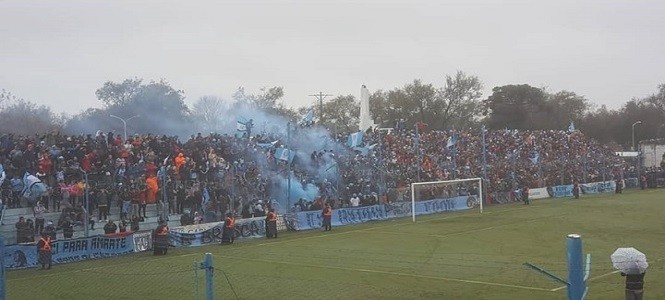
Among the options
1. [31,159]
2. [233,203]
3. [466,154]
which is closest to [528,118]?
[466,154]

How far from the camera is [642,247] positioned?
75.9 feet

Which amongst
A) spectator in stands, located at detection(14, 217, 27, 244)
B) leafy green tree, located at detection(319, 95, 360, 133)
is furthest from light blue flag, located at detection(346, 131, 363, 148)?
leafy green tree, located at detection(319, 95, 360, 133)

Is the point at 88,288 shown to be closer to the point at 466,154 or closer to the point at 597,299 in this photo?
the point at 597,299

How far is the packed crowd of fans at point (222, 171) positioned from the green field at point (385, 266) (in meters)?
3.85

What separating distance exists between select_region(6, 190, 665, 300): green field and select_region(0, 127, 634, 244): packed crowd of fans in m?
3.85

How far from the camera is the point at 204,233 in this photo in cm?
2803

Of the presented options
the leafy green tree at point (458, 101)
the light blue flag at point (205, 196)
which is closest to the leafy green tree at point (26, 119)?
the light blue flag at point (205, 196)

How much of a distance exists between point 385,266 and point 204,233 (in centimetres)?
1035

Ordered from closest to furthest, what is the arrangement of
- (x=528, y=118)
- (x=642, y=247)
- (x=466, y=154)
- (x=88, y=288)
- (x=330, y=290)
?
(x=330, y=290) → (x=88, y=288) → (x=642, y=247) → (x=466, y=154) → (x=528, y=118)

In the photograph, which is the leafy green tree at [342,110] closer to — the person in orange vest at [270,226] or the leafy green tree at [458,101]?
the leafy green tree at [458,101]

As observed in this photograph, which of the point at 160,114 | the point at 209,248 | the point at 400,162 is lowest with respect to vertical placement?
the point at 209,248

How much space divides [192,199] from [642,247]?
18.5 meters

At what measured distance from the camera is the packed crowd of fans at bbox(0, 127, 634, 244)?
1112 inches

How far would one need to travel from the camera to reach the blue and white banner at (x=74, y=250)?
2242 centimetres
